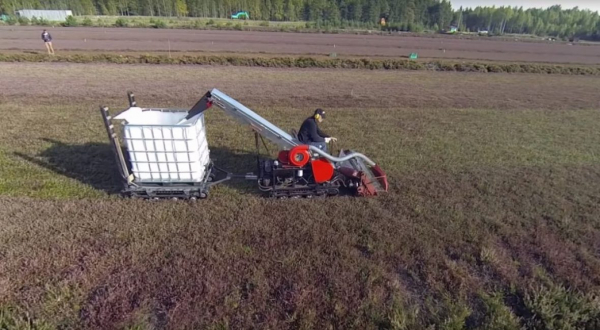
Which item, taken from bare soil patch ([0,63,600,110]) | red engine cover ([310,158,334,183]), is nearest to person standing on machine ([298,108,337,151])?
red engine cover ([310,158,334,183])

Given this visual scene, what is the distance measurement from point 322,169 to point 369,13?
5334 inches

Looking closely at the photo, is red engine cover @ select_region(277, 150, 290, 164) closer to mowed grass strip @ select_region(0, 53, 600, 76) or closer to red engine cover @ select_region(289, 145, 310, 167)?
red engine cover @ select_region(289, 145, 310, 167)

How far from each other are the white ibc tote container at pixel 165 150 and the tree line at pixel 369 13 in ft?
338

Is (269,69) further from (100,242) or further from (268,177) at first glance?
(100,242)

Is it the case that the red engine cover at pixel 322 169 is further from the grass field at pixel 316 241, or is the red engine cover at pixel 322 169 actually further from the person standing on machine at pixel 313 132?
the grass field at pixel 316 241

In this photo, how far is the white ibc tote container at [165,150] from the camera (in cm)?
584

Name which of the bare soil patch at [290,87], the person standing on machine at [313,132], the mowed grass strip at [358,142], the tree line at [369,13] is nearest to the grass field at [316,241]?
the mowed grass strip at [358,142]

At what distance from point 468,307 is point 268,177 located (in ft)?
14.2

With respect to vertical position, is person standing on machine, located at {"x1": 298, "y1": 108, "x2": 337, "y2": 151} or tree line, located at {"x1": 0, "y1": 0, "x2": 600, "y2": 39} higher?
tree line, located at {"x1": 0, "y1": 0, "x2": 600, "y2": 39}

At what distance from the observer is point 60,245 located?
4.92 metres

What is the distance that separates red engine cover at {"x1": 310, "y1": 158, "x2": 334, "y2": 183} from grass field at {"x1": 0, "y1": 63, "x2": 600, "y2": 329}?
0.61m

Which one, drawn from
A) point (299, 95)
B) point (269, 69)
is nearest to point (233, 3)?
point (269, 69)

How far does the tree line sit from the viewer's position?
344ft

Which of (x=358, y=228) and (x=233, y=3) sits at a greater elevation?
(x=233, y=3)
